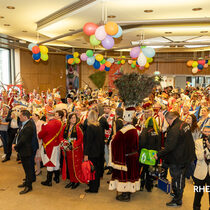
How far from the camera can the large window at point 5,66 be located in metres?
11.3

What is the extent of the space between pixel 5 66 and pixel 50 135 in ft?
28.5

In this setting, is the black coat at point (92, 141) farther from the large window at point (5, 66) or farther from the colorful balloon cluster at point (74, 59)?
the large window at point (5, 66)

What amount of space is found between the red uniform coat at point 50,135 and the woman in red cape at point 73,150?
0.15 metres

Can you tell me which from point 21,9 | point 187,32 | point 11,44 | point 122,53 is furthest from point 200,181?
point 122,53

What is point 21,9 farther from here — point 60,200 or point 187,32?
point 187,32

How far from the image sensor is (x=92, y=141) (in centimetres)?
400

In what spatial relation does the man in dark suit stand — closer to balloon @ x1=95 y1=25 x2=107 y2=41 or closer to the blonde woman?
the blonde woman

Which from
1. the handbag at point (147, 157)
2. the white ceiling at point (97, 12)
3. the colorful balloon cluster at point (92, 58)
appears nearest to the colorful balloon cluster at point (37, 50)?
the white ceiling at point (97, 12)

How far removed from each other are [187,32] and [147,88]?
6.59 meters

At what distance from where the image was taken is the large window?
11.3 meters

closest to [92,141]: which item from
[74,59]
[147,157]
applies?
[147,157]

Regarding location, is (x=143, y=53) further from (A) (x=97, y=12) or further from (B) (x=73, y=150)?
(B) (x=73, y=150)

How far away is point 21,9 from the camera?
→ 629cm

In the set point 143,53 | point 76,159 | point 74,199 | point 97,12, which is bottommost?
point 74,199
